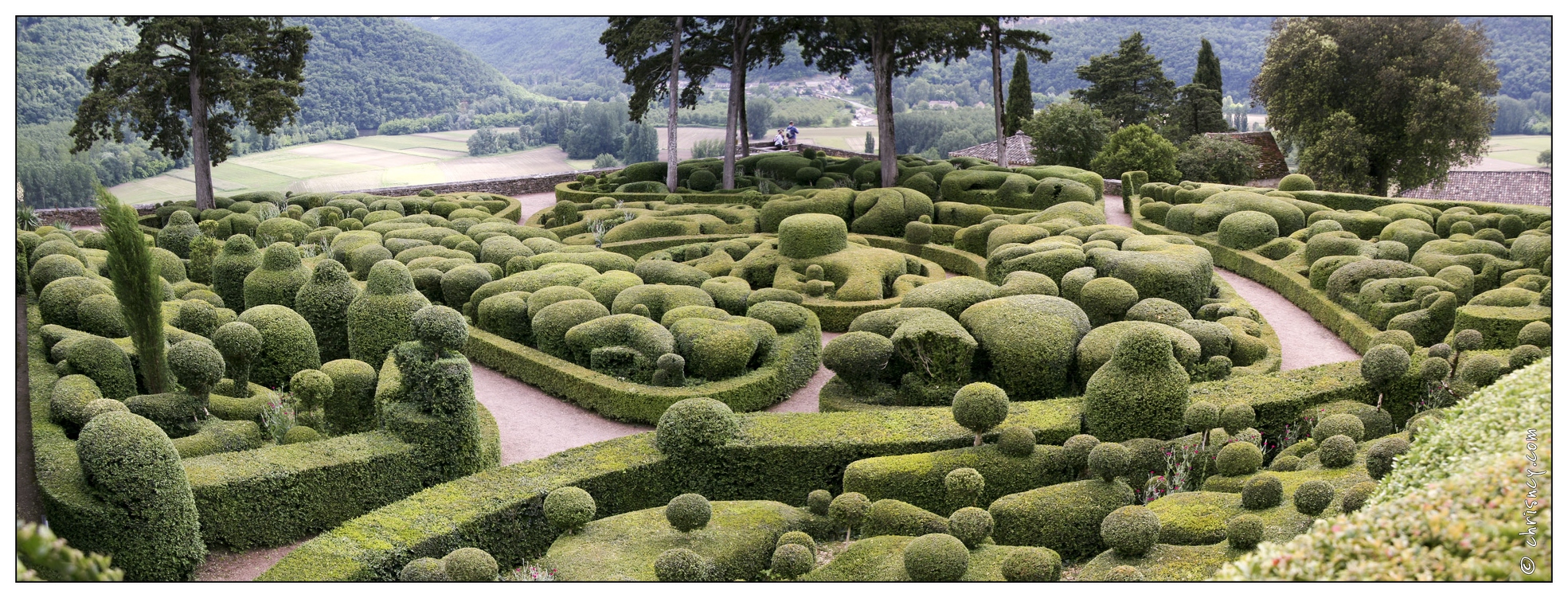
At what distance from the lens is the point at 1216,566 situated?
7.86 m

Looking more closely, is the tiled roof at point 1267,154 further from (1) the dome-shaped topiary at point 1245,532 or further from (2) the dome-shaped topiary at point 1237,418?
(1) the dome-shaped topiary at point 1245,532

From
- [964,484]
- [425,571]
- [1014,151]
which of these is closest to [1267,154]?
[1014,151]

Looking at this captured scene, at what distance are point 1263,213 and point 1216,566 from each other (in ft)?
55.4

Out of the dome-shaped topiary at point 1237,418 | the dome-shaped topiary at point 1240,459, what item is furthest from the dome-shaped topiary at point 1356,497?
the dome-shaped topiary at point 1237,418

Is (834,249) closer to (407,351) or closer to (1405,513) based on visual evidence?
(407,351)

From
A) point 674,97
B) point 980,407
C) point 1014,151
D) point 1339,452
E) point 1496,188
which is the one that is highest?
point 674,97

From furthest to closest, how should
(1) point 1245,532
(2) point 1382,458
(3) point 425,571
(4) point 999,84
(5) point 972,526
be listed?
1. (4) point 999,84
2. (2) point 1382,458
3. (5) point 972,526
4. (1) point 1245,532
5. (3) point 425,571

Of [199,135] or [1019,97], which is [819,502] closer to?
[199,135]

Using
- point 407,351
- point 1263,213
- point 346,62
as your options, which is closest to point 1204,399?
point 407,351

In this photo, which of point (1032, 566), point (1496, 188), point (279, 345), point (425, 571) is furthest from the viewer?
point (1496, 188)

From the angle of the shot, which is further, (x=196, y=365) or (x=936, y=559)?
(x=196, y=365)

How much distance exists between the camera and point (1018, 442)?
10078 millimetres

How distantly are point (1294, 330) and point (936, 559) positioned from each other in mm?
12691

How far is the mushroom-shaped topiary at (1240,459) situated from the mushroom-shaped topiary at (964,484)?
7.94 feet
